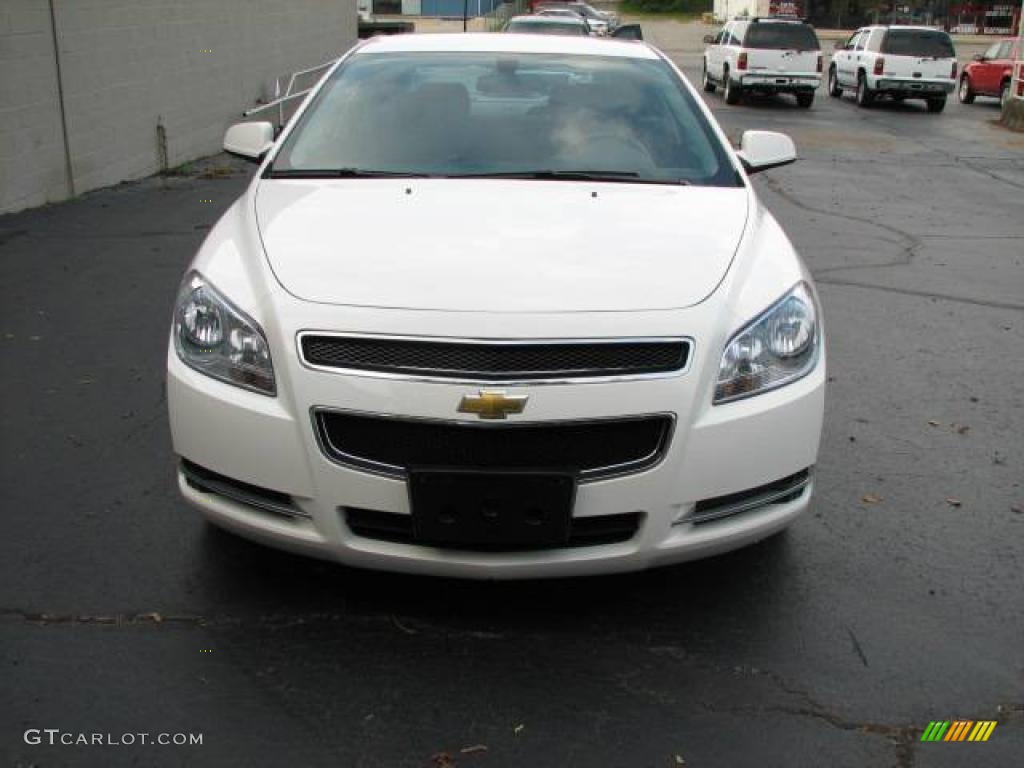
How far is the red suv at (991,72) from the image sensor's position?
27031mm

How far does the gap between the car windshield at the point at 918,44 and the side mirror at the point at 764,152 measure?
22.9 metres

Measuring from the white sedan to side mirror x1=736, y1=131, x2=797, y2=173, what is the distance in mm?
1362

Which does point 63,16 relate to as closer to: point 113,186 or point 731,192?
point 113,186

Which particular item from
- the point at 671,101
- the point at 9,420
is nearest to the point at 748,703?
the point at 671,101

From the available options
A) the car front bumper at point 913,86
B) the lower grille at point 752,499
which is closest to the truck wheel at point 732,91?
the car front bumper at point 913,86

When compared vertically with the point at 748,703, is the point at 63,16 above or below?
above

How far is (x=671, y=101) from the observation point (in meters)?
5.11

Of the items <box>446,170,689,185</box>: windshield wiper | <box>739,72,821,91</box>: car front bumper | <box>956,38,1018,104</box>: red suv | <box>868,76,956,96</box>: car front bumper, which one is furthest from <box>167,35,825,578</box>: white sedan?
<box>956,38,1018,104</box>: red suv

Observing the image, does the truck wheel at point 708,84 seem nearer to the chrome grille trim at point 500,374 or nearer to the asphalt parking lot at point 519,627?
the asphalt parking lot at point 519,627

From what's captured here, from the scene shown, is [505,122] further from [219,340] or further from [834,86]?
[834,86]

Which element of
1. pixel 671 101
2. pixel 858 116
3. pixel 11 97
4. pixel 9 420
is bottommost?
pixel 858 116

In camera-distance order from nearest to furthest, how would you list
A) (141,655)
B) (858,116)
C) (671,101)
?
(141,655)
(671,101)
(858,116)

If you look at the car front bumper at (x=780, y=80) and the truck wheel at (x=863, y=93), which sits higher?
the car front bumper at (x=780, y=80)

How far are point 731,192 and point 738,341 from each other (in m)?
1.20
